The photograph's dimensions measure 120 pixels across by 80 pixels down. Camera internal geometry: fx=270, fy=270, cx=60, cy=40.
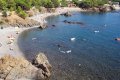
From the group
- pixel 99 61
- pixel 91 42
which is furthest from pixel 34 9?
pixel 99 61

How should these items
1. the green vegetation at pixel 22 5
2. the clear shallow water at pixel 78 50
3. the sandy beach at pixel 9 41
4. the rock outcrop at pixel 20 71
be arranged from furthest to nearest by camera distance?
the green vegetation at pixel 22 5
the sandy beach at pixel 9 41
the clear shallow water at pixel 78 50
the rock outcrop at pixel 20 71

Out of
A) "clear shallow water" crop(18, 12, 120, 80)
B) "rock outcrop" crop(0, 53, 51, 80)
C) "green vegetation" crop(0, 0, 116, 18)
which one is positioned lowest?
"clear shallow water" crop(18, 12, 120, 80)

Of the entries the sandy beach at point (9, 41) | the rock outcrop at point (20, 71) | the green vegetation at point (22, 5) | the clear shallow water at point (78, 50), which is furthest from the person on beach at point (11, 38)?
the green vegetation at point (22, 5)

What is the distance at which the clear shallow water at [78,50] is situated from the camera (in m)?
69.1

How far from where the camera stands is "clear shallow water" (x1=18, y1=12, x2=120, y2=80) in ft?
227

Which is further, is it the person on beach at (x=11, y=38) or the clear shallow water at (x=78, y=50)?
the person on beach at (x=11, y=38)

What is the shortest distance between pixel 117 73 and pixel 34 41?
42647 millimetres

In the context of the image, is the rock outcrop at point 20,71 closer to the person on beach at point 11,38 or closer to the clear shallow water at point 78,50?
the clear shallow water at point 78,50

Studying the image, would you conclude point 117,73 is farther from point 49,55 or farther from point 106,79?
point 49,55

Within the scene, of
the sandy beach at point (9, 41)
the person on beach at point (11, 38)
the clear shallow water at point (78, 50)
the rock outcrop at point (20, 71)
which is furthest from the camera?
the person on beach at point (11, 38)

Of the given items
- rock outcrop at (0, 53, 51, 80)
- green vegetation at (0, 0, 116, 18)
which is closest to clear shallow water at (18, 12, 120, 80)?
rock outcrop at (0, 53, 51, 80)

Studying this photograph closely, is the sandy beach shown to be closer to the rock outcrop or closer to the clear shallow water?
the clear shallow water

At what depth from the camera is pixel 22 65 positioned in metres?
65.8

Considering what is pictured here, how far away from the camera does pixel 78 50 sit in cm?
8881
